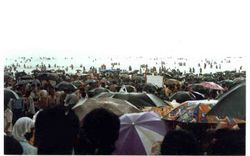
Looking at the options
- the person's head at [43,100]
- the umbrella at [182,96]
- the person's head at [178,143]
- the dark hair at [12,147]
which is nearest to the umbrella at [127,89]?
the umbrella at [182,96]

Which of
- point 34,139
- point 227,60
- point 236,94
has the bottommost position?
point 34,139

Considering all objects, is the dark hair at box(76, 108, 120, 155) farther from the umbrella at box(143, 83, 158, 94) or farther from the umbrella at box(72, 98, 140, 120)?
the umbrella at box(143, 83, 158, 94)

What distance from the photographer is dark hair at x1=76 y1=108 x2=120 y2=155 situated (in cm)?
456

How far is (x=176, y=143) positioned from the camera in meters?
4.21

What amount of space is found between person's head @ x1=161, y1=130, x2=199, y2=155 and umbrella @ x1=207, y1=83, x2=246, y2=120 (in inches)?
44.9

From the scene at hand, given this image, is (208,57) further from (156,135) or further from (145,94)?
(156,135)

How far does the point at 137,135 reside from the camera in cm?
491

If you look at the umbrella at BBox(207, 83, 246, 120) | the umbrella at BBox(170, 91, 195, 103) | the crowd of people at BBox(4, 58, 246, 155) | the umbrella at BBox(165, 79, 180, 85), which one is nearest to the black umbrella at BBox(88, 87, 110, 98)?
the crowd of people at BBox(4, 58, 246, 155)

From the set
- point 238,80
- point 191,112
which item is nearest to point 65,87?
point 191,112

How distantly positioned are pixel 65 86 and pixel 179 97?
6.37ft

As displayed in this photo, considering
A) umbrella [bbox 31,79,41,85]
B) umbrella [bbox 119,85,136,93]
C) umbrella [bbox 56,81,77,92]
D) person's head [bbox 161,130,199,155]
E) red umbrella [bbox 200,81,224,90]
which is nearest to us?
person's head [bbox 161,130,199,155]

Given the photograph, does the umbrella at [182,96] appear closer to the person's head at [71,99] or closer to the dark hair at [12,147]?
the person's head at [71,99]

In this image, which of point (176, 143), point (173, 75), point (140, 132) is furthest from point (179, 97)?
point (176, 143)

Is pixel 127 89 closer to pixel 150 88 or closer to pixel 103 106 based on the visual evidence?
pixel 150 88
